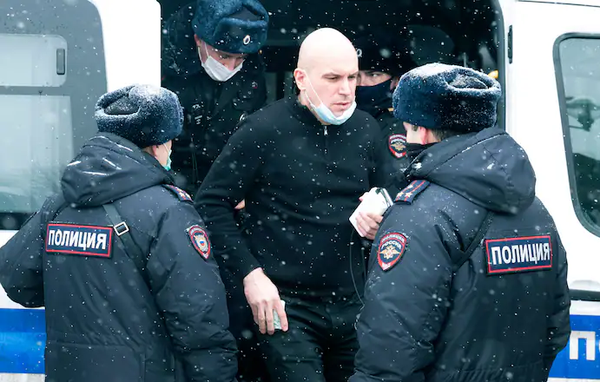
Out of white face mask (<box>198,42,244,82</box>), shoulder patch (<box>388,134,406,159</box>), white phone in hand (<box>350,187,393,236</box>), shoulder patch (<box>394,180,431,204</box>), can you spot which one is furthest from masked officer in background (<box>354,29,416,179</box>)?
shoulder patch (<box>394,180,431,204</box>)

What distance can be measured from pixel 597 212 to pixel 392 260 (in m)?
1.31

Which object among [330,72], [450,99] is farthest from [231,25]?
[450,99]

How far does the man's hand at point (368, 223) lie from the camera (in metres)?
2.99

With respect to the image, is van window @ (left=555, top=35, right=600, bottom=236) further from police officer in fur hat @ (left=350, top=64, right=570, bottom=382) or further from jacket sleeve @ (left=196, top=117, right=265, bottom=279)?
jacket sleeve @ (left=196, top=117, right=265, bottom=279)

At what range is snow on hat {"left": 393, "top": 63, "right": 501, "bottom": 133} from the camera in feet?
8.11

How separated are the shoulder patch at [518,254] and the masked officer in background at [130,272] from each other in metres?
0.84

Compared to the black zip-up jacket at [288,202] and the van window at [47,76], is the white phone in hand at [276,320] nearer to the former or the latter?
the black zip-up jacket at [288,202]

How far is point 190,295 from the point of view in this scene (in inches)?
104

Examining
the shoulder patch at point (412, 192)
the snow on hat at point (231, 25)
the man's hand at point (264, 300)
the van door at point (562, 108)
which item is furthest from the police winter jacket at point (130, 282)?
the van door at point (562, 108)

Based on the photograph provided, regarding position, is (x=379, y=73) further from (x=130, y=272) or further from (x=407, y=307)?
(x=407, y=307)

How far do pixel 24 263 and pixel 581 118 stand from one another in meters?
2.06

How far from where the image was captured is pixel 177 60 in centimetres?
402

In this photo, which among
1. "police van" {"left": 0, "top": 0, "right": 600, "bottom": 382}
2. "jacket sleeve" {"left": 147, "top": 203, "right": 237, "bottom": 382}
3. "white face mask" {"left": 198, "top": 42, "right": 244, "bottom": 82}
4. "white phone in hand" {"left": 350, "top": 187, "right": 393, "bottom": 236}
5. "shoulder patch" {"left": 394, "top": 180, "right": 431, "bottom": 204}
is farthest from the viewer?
"white face mask" {"left": 198, "top": 42, "right": 244, "bottom": 82}

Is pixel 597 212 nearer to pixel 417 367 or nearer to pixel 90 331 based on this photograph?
pixel 417 367
